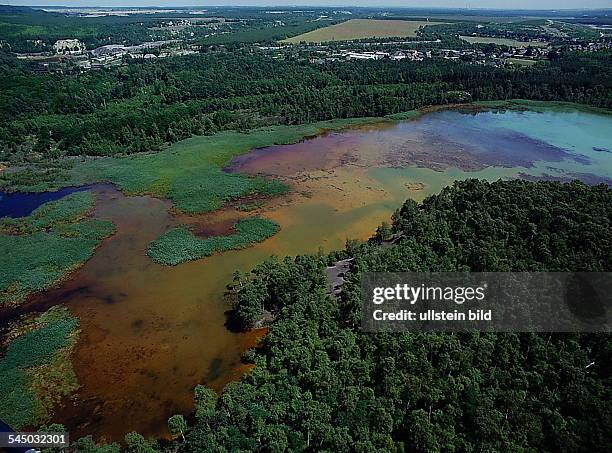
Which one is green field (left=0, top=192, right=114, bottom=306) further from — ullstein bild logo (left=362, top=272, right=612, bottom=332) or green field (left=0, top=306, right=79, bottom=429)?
ullstein bild logo (left=362, top=272, right=612, bottom=332)

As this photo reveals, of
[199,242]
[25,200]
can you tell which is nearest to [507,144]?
[199,242]

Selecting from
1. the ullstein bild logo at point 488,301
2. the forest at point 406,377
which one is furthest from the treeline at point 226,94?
the ullstein bild logo at point 488,301

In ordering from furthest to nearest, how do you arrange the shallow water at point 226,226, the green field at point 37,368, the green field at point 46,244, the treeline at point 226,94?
the treeline at point 226,94
the green field at point 46,244
the shallow water at point 226,226
the green field at point 37,368

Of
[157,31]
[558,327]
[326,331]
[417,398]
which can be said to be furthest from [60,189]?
[157,31]

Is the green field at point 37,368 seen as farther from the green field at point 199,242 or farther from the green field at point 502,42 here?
the green field at point 502,42

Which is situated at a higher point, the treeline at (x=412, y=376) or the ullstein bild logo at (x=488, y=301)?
the ullstein bild logo at (x=488, y=301)
